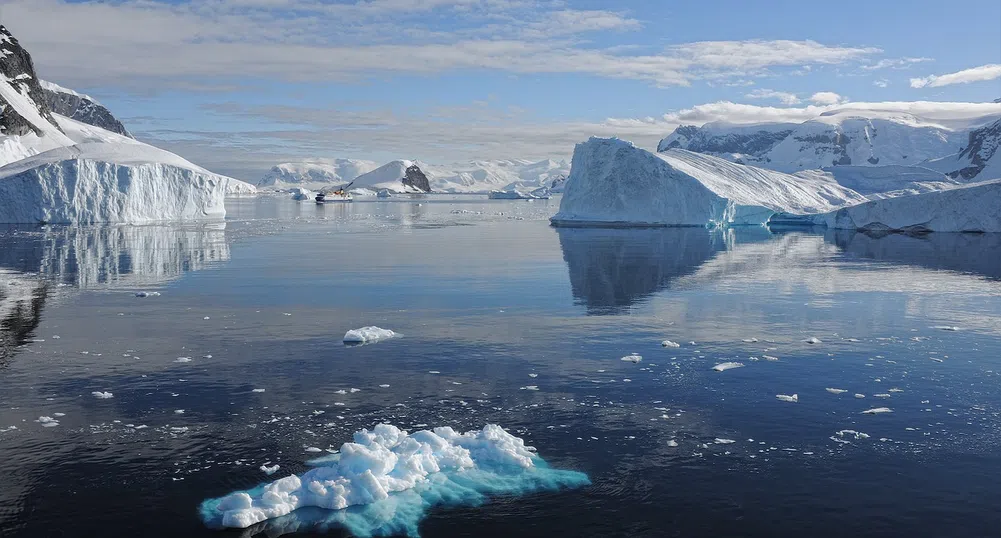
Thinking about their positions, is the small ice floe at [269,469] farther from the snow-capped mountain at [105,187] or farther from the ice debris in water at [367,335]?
the snow-capped mountain at [105,187]

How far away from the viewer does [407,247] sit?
40.9 meters

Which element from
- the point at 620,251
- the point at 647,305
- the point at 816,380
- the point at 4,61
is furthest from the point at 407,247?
the point at 4,61

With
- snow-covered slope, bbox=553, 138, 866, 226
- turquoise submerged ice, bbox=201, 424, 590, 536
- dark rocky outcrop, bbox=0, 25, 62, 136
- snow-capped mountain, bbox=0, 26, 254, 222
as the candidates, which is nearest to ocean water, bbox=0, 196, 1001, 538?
turquoise submerged ice, bbox=201, 424, 590, 536

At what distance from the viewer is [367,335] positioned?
16797 millimetres

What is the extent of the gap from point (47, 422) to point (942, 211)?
A: 55.7 m

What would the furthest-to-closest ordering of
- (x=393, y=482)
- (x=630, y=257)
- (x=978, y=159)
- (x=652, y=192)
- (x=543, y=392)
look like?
(x=978, y=159), (x=652, y=192), (x=630, y=257), (x=543, y=392), (x=393, y=482)

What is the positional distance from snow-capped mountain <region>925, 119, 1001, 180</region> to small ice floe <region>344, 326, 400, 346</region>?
147 metres

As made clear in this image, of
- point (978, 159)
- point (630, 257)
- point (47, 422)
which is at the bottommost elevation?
point (47, 422)

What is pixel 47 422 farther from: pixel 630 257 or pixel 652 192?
pixel 652 192

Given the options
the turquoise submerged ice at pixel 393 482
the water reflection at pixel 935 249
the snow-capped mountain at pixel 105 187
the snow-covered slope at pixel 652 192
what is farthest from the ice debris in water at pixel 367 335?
the snow-capped mountain at pixel 105 187

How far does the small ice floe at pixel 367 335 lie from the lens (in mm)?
16562

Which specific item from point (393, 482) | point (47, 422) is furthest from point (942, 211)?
point (47, 422)

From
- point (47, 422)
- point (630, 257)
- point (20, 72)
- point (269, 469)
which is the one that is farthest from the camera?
point (20, 72)

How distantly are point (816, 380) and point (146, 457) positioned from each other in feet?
34.4
